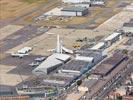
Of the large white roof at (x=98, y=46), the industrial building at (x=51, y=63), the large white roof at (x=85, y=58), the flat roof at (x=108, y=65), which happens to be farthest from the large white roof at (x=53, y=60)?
the flat roof at (x=108, y=65)

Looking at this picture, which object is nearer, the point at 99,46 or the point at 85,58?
the point at 85,58

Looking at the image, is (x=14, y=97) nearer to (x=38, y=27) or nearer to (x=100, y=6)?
(x=38, y=27)

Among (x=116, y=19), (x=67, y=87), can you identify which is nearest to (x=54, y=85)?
(x=67, y=87)

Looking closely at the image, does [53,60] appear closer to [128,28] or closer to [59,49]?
[59,49]

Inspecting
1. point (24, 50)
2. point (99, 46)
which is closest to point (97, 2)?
point (99, 46)

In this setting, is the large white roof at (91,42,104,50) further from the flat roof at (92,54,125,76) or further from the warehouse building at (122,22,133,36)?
the warehouse building at (122,22,133,36)

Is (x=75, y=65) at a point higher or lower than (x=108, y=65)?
higher
